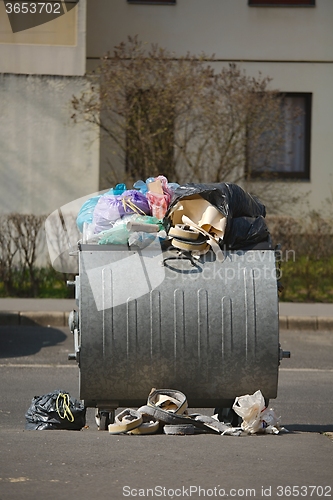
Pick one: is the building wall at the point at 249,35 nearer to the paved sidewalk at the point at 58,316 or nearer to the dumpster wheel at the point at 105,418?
the paved sidewalk at the point at 58,316

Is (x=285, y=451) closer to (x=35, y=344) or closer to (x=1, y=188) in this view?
(x=35, y=344)

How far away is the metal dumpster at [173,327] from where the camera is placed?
5465 mm

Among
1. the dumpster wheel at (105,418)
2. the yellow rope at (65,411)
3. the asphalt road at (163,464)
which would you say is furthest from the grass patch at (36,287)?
the dumpster wheel at (105,418)

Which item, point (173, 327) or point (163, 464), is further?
point (173, 327)

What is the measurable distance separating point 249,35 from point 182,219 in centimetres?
1417

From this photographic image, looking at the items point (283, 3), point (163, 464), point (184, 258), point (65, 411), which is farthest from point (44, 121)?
point (163, 464)

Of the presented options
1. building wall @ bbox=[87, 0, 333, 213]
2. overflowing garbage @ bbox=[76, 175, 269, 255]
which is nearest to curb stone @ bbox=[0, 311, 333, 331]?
overflowing garbage @ bbox=[76, 175, 269, 255]

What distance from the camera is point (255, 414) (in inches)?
218

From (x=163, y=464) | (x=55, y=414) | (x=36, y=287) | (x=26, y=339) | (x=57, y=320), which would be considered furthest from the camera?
(x=36, y=287)

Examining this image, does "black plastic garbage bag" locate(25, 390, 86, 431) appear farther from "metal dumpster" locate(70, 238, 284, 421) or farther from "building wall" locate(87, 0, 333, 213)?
"building wall" locate(87, 0, 333, 213)

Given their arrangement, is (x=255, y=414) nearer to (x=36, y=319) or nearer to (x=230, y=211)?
(x=230, y=211)

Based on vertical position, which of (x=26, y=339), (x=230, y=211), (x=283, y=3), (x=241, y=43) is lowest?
(x=26, y=339)

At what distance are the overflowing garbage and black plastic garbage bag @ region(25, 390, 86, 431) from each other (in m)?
1.20

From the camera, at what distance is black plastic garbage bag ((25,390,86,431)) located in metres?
6.01
